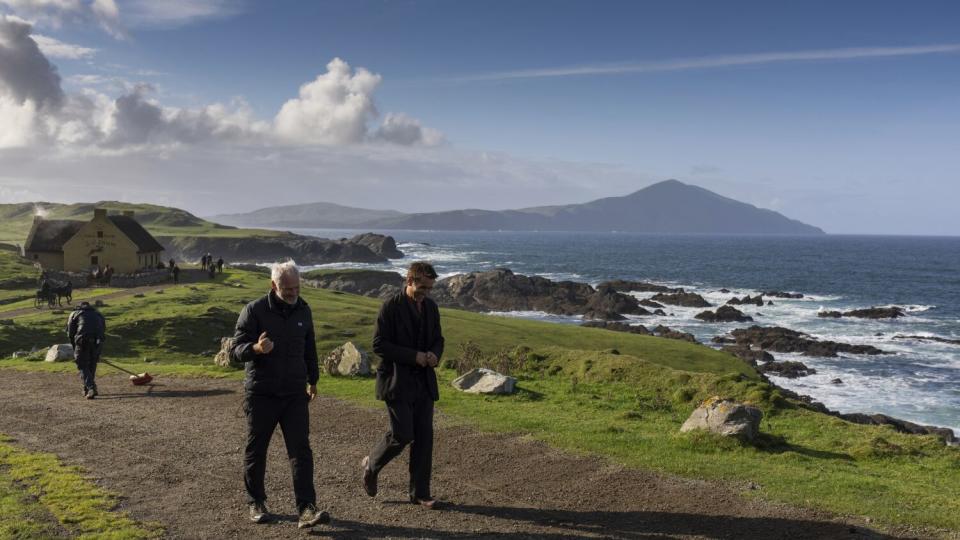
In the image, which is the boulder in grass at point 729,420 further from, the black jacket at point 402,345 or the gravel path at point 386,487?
the black jacket at point 402,345

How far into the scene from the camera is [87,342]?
58.3 feet

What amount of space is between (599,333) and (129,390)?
32894 millimetres

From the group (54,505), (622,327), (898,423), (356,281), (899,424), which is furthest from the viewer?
(356,281)

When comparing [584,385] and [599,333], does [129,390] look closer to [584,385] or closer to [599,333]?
[584,385]

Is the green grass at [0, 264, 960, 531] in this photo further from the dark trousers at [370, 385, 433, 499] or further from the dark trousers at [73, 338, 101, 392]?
the dark trousers at [370, 385, 433, 499]

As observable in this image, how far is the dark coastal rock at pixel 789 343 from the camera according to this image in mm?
57156

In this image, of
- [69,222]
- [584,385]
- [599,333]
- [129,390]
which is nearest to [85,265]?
[69,222]

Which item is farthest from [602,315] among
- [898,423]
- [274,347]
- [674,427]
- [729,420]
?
[274,347]

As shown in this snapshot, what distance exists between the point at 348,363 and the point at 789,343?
51306 mm

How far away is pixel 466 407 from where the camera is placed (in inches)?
624

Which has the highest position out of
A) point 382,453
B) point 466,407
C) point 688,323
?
point 382,453

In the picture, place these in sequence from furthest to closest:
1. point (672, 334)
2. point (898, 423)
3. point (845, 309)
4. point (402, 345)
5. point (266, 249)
Answer: point (266, 249), point (845, 309), point (672, 334), point (898, 423), point (402, 345)

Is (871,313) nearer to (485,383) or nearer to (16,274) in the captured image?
(485,383)

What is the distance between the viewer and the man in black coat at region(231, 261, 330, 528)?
8508 millimetres
